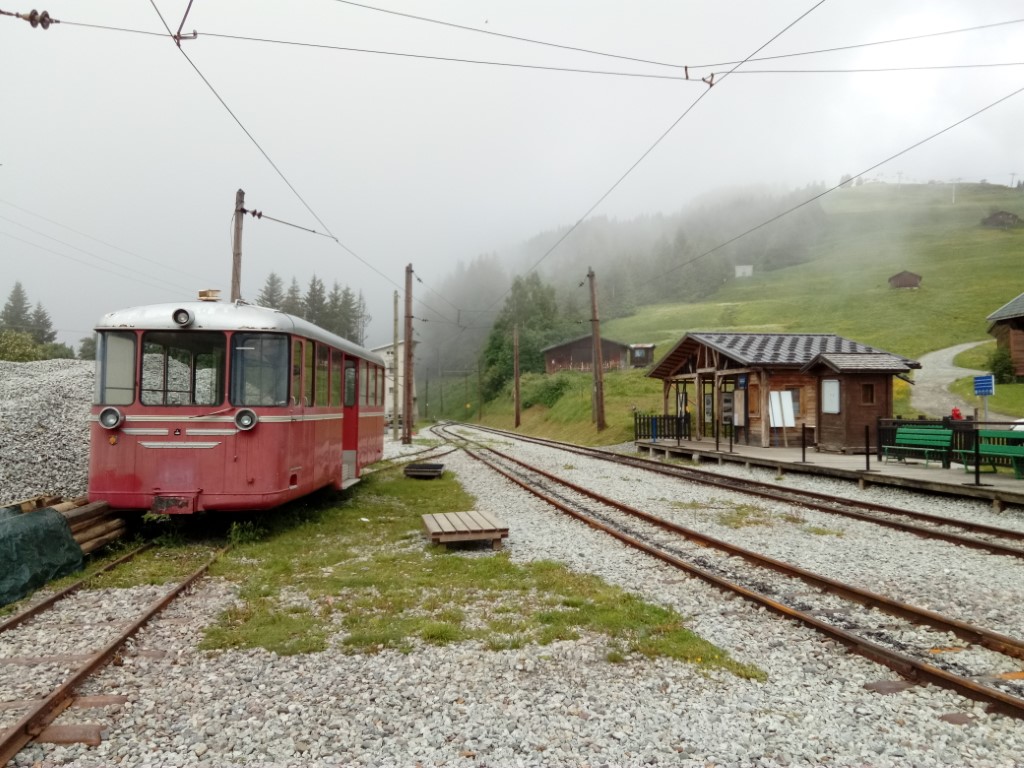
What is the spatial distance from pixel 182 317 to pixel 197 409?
1.20 meters

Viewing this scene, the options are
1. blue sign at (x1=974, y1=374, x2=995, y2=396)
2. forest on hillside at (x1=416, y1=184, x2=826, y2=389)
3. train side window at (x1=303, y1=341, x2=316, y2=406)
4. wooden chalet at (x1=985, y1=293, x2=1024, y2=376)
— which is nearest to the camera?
train side window at (x1=303, y1=341, x2=316, y2=406)

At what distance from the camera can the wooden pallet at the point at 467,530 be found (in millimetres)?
8547

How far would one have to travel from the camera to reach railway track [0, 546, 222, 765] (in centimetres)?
369

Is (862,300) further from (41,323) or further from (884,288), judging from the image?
(41,323)

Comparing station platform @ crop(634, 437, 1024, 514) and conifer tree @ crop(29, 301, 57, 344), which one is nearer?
station platform @ crop(634, 437, 1024, 514)

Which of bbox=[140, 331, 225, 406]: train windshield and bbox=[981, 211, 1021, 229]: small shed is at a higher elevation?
bbox=[981, 211, 1021, 229]: small shed

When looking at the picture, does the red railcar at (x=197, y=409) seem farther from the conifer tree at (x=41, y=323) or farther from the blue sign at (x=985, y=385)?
the conifer tree at (x=41, y=323)

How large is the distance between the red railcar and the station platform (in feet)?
38.4

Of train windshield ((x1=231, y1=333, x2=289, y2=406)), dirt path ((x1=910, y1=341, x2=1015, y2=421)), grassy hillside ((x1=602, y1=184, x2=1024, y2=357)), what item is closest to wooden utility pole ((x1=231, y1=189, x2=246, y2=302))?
train windshield ((x1=231, y1=333, x2=289, y2=406))

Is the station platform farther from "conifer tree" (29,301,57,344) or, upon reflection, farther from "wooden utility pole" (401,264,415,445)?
"conifer tree" (29,301,57,344)

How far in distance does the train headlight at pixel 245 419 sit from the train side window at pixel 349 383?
4.00 m

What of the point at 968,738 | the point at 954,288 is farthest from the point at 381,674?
the point at 954,288

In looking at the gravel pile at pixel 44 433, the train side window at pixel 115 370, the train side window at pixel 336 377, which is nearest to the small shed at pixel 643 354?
the gravel pile at pixel 44 433

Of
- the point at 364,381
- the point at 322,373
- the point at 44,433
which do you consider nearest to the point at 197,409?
the point at 322,373
